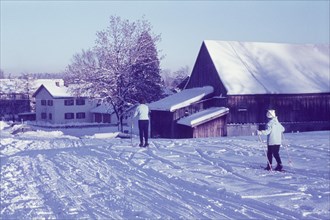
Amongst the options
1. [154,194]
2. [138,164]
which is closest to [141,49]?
[138,164]

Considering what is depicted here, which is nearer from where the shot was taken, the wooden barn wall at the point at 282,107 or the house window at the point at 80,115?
the wooden barn wall at the point at 282,107

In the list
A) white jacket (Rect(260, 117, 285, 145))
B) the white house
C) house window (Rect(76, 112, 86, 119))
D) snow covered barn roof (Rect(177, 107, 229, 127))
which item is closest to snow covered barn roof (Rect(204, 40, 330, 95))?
snow covered barn roof (Rect(177, 107, 229, 127))

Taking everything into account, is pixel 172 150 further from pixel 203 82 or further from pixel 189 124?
pixel 203 82

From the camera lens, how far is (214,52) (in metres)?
37.2

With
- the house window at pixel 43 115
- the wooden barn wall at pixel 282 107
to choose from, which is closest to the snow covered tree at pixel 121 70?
the wooden barn wall at pixel 282 107

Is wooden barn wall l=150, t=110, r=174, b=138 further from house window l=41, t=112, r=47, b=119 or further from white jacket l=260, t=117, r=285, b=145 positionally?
house window l=41, t=112, r=47, b=119

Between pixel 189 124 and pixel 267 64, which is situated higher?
pixel 267 64

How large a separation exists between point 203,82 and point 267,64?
625cm

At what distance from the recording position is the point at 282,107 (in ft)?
114

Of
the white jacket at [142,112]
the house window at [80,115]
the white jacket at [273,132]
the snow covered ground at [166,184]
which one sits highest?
the white jacket at [142,112]

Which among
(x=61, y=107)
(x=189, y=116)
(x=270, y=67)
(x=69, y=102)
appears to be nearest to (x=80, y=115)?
(x=69, y=102)

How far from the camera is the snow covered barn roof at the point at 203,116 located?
31.3 m

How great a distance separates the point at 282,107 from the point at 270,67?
4531 mm

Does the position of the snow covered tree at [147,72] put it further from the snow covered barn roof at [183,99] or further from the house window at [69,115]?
the house window at [69,115]
